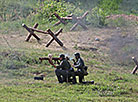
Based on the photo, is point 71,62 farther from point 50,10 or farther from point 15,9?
point 15,9

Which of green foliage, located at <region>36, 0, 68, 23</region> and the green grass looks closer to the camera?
the green grass

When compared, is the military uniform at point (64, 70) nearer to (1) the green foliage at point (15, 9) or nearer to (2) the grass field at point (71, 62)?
(2) the grass field at point (71, 62)


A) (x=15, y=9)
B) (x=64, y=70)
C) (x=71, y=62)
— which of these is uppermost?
(x=15, y=9)

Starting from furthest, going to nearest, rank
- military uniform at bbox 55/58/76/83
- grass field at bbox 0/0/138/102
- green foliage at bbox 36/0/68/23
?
Result: green foliage at bbox 36/0/68/23
military uniform at bbox 55/58/76/83
grass field at bbox 0/0/138/102

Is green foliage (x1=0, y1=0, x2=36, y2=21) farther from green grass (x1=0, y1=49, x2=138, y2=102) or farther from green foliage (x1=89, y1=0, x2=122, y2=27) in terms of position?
green grass (x1=0, y1=49, x2=138, y2=102)

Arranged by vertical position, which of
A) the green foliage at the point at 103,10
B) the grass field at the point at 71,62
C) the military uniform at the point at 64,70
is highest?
the green foliage at the point at 103,10

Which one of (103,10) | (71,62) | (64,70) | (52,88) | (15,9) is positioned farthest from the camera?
(103,10)

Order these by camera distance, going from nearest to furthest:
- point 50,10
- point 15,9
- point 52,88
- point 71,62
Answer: point 52,88, point 71,62, point 50,10, point 15,9

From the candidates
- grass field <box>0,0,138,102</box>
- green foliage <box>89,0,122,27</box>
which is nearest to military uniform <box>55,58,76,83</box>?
grass field <box>0,0,138,102</box>

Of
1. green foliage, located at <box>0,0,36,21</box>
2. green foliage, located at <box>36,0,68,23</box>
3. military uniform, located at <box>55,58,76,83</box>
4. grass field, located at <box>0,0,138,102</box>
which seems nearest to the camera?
grass field, located at <box>0,0,138,102</box>

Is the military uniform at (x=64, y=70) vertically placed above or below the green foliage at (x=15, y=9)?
below

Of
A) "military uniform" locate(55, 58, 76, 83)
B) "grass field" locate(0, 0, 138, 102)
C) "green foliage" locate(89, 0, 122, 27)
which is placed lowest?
"grass field" locate(0, 0, 138, 102)

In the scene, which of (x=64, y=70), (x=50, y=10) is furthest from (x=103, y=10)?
(x=64, y=70)

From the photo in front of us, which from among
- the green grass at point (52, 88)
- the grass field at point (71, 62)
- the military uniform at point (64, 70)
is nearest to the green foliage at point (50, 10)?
the grass field at point (71, 62)
